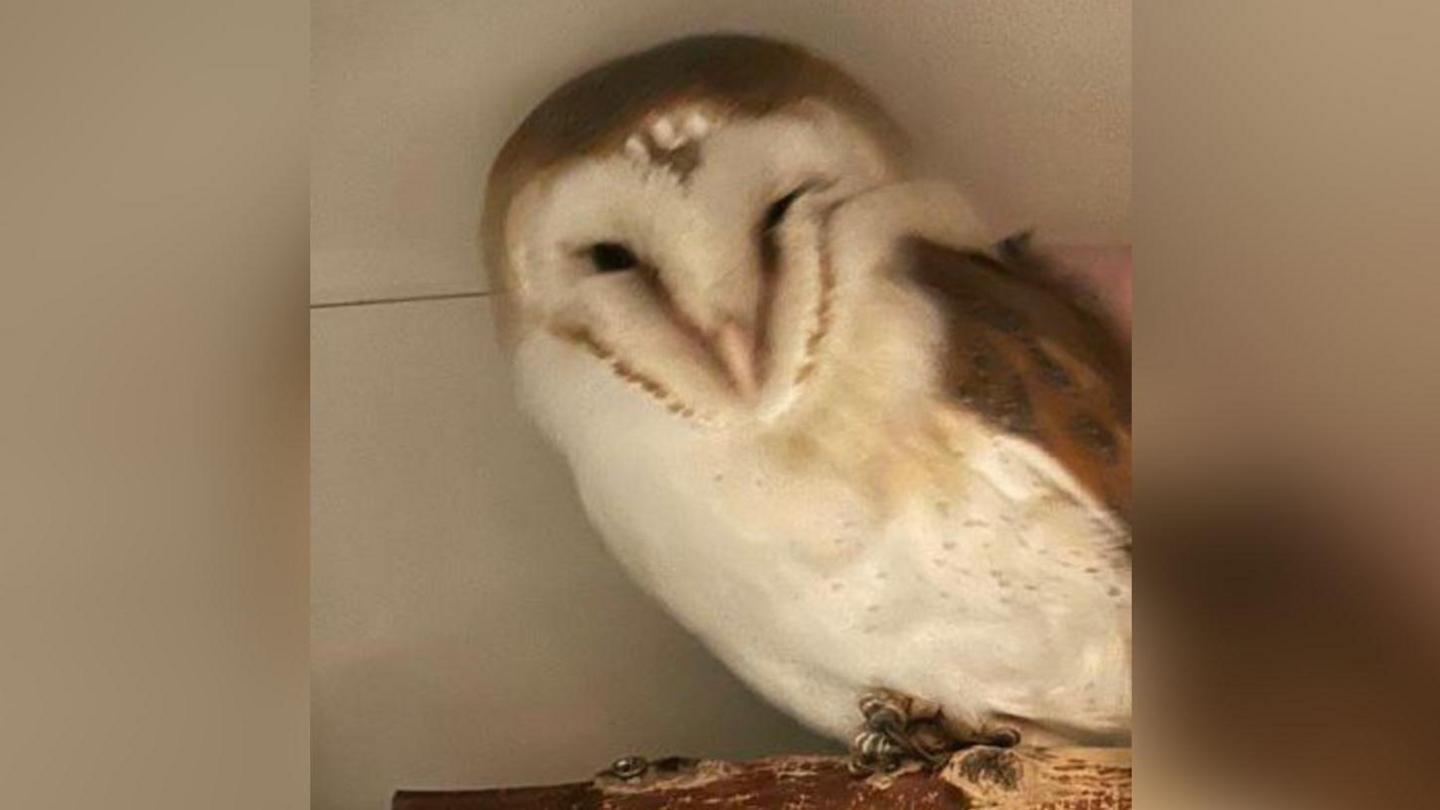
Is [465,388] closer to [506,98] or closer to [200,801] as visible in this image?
[506,98]

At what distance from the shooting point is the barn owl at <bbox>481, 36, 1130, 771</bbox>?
125 centimetres

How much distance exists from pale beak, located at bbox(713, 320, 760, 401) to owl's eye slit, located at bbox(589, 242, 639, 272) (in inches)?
3.8

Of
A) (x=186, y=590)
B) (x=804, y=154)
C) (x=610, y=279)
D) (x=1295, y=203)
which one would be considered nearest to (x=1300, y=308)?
(x=1295, y=203)

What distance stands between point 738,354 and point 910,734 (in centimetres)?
35

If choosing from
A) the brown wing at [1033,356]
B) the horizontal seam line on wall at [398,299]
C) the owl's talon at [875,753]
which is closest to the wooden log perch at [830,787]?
the owl's talon at [875,753]

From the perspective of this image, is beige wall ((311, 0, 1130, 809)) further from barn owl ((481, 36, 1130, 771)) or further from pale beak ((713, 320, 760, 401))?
pale beak ((713, 320, 760, 401))

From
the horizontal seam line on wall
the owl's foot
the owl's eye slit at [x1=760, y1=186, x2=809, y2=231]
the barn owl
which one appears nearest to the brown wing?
the barn owl

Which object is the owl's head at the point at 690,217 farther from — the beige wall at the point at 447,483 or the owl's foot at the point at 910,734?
the owl's foot at the point at 910,734

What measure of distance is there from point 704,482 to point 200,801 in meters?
0.51

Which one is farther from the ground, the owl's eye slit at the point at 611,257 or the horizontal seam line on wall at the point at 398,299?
the owl's eye slit at the point at 611,257

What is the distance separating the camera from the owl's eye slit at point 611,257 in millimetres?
1279

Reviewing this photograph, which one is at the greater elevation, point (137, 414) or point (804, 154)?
point (804, 154)

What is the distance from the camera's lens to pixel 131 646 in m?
1.28

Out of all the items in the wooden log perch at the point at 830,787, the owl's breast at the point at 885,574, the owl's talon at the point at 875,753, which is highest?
the owl's breast at the point at 885,574
